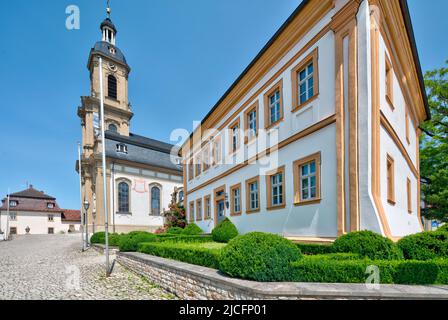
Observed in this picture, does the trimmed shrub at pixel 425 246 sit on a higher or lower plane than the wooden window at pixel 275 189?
lower

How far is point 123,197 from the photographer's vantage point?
109 ft

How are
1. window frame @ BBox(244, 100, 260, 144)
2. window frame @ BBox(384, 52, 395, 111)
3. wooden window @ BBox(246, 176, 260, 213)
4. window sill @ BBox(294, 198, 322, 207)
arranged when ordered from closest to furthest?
window sill @ BBox(294, 198, 322, 207)
window frame @ BBox(384, 52, 395, 111)
wooden window @ BBox(246, 176, 260, 213)
window frame @ BBox(244, 100, 260, 144)

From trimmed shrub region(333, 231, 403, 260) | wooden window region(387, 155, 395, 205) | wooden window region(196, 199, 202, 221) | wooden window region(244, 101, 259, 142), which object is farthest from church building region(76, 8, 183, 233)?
trimmed shrub region(333, 231, 403, 260)

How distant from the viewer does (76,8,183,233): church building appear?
104 ft

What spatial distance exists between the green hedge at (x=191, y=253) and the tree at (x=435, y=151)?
15387mm

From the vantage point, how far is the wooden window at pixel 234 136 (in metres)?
14.3

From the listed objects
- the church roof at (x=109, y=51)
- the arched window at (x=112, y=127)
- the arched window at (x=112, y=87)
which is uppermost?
the church roof at (x=109, y=51)

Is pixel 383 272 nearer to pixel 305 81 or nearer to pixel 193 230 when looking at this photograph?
pixel 305 81

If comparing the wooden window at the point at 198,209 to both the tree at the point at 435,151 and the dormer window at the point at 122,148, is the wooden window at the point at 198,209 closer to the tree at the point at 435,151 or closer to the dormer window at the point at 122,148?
the tree at the point at 435,151

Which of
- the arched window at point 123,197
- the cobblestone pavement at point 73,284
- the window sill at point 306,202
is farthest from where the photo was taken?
the arched window at point 123,197

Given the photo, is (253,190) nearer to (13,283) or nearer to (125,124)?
(13,283)

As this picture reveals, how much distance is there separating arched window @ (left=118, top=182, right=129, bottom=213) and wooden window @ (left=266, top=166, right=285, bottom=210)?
1028 inches


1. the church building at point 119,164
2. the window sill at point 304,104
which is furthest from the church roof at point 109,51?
the window sill at point 304,104

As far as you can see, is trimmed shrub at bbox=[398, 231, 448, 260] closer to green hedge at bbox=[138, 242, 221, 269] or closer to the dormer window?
green hedge at bbox=[138, 242, 221, 269]
